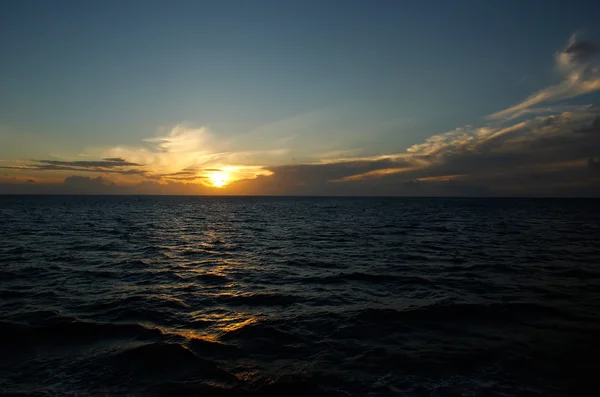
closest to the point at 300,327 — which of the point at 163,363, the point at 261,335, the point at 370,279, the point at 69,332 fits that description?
the point at 261,335

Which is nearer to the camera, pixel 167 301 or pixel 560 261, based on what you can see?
pixel 167 301

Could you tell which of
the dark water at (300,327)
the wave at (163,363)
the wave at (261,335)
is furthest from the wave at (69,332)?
the wave at (261,335)

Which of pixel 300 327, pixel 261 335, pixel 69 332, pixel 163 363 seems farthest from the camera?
pixel 300 327

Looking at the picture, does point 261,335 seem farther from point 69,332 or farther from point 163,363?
point 69,332

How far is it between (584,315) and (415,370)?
9.45 meters

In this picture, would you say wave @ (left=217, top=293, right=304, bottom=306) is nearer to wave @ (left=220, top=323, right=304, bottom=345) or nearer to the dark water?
the dark water

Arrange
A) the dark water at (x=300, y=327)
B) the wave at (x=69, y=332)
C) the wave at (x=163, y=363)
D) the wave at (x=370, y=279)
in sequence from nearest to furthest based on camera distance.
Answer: the dark water at (x=300, y=327) → the wave at (x=163, y=363) → the wave at (x=69, y=332) → the wave at (x=370, y=279)

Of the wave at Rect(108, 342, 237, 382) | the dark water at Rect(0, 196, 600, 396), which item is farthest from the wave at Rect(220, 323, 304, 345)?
the wave at Rect(108, 342, 237, 382)

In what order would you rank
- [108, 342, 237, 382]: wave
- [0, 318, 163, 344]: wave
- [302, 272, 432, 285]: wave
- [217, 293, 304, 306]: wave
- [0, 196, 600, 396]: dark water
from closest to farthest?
[0, 196, 600, 396]: dark water → [108, 342, 237, 382]: wave → [0, 318, 163, 344]: wave → [217, 293, 304, 306]: wave → [302, 272, 432, 285]: wave

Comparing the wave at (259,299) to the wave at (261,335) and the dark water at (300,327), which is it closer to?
the dark water at (300,327)

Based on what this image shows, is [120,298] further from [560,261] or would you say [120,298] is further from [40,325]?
[560,261]

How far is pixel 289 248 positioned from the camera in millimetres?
33188

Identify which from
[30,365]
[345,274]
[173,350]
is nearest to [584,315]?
[345,274]

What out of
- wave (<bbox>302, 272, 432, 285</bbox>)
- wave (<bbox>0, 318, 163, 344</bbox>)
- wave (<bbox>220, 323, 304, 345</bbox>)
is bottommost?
wave (<bbox>302, 272, 432, 285</bbox>)
